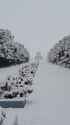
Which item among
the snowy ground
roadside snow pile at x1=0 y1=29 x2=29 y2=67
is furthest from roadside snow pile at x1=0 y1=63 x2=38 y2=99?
roadside snow pile at x1=0 y1=29 x2=29 y2=67

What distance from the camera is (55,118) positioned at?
8609 millimetres

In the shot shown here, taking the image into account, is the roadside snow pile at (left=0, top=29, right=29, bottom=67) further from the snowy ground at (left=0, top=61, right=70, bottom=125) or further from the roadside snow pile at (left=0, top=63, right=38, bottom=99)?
the snowy ground at (left=0, top=61, right=70, bottom=125)

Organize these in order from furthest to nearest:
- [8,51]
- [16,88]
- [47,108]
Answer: [8,51], [16,88], [47,108]

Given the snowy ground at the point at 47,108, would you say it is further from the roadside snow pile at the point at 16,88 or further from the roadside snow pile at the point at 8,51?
the roadside snow pile at the point at 8,51

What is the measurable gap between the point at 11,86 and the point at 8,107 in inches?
95.9

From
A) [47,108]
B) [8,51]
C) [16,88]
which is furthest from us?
[8,51]

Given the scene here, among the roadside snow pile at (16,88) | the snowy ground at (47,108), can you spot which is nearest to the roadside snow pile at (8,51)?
the roadside snow pile at (16,88)

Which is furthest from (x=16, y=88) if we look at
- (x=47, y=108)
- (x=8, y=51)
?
(x=8, y=51)

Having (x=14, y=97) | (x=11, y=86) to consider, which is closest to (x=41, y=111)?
(x=14, y=97)

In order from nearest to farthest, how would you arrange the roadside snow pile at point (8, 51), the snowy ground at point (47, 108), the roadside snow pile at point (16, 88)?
the snowy ground at point (47, 108) < the roadside snow pile at point (16, 88) < the roadside snow pile at point (8, 51)

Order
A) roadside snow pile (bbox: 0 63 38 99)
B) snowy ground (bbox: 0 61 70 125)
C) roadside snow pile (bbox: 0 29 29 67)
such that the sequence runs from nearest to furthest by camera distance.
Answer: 1. snowy ground (bbox: 0 61 70 125)
2. roadside snow pile (bbox: 0 63 38 99)
3. roadside snow pile (bbox: 0 29 29 67)

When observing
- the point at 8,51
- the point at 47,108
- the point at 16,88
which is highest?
the point at 8,51

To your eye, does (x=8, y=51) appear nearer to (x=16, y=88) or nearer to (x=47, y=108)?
(x=16, y=88)

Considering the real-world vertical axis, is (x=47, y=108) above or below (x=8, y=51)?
below
